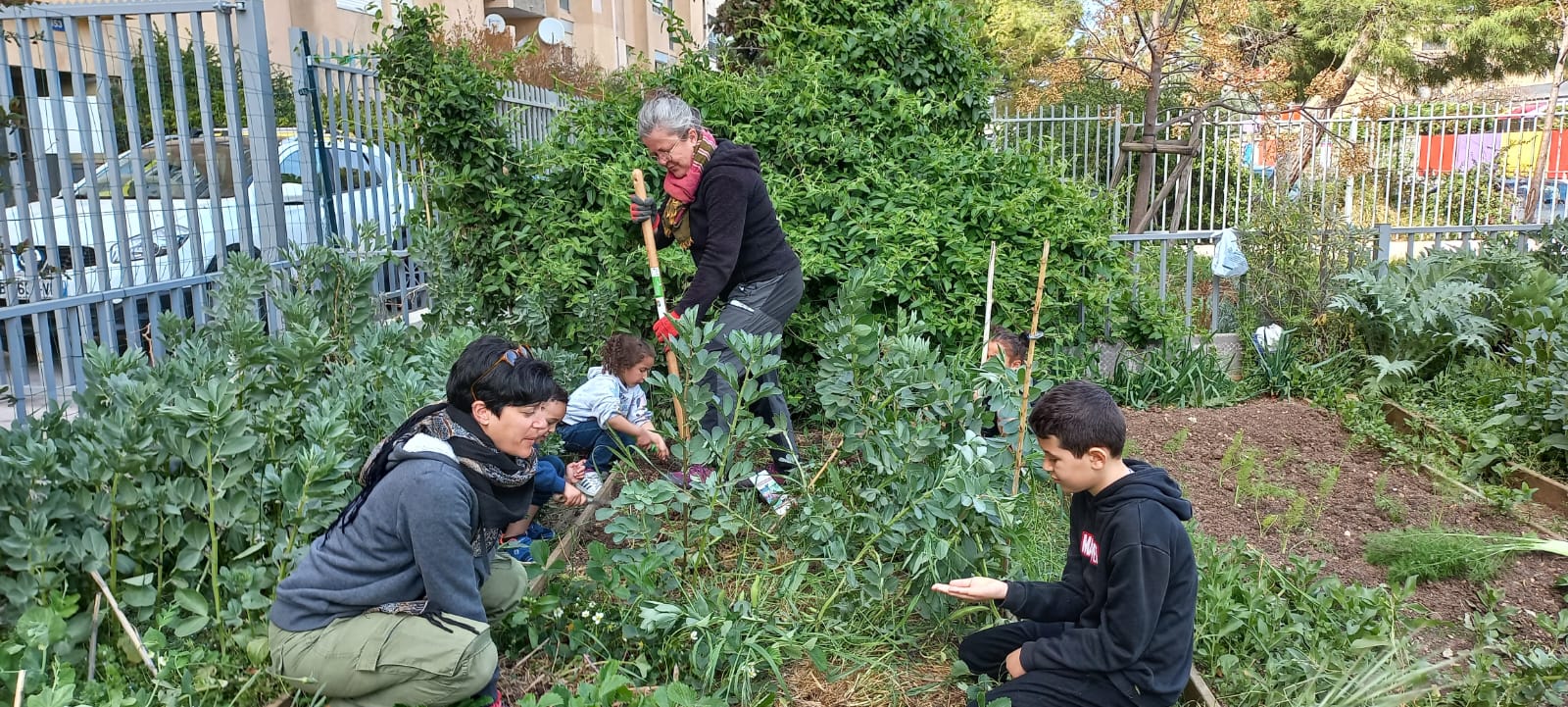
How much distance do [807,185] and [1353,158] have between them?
879cm

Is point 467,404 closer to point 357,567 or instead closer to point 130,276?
point 357,567

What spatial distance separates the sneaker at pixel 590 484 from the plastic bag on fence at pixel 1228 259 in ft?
14.6

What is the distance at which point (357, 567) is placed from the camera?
2.63 metres

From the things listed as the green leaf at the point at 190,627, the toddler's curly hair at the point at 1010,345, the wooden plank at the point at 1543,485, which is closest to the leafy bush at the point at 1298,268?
the wooden plank at the point at 1543,485

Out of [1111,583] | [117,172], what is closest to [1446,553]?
[1111,583]

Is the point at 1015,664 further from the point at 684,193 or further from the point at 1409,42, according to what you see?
the point at 1409,42

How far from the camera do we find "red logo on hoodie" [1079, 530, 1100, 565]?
2.70 meters

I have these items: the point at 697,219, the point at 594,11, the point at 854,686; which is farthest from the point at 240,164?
A: the point at 594,11

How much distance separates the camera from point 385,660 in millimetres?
2596

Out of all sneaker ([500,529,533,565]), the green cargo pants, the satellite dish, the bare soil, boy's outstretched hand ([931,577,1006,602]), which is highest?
the satellite dish

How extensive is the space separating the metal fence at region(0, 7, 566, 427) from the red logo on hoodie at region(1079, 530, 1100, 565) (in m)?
3.33

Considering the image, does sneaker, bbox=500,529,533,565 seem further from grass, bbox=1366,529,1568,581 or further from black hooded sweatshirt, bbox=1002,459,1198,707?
grass, bbox=1366,529,1568,581

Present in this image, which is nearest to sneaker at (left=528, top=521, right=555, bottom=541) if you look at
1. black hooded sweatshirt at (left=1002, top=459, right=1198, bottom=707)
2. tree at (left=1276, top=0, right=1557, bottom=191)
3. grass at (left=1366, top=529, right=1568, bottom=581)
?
black hooded sweatshirt at (left=1002, top=459, right=1198, bottom=707)

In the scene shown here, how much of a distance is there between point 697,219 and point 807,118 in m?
1.79
